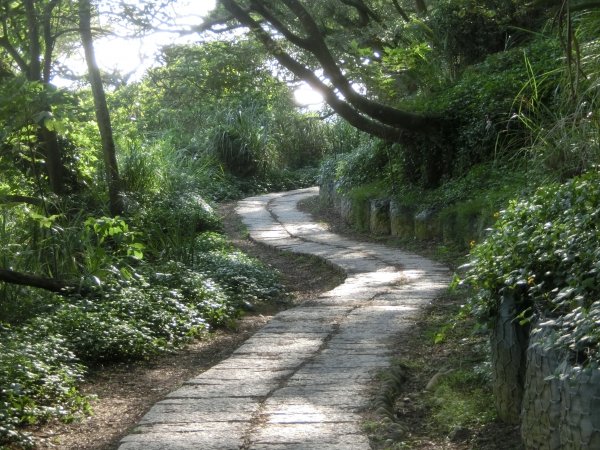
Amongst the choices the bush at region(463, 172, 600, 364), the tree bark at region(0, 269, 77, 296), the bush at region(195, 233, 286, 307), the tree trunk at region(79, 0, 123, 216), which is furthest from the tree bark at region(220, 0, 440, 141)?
the bush at region(463, 172, 600, 364)

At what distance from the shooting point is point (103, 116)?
35.9 feet

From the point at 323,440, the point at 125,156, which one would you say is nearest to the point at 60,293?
the point at 323,440

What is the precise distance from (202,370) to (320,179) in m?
11.1

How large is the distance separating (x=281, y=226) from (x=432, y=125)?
3.93 meters

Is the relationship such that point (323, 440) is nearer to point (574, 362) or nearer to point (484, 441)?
point (484, 441)

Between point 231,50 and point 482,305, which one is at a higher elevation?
point 231,50

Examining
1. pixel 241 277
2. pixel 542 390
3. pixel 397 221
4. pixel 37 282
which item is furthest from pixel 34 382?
pixel 397 221

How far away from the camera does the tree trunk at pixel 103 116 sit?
1069 cm

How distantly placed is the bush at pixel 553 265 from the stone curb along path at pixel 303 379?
97cm

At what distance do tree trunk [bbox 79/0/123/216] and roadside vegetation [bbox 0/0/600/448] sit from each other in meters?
0.03

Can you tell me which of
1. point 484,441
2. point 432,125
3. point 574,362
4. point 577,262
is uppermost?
point 432,125

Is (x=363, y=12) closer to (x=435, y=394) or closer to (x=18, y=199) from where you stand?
(x=18, y=199)

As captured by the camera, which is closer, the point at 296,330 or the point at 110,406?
the point at 110,406

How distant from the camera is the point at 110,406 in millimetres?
5316
